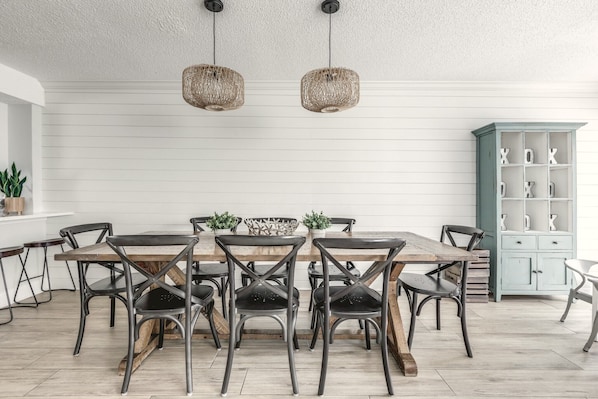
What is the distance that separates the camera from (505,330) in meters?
2.83

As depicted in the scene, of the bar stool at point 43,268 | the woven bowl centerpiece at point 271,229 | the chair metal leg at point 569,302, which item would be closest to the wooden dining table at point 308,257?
the woven bowl centerpiece at point 271,229

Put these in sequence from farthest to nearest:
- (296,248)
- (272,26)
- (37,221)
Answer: (37,221), (272,26), (296,248)

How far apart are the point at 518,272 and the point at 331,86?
3025 millimetres

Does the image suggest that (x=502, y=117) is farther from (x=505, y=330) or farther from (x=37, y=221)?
(x=37, y=221)

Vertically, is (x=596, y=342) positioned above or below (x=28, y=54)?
below

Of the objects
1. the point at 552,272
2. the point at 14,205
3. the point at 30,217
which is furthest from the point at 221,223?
the point at 552,272

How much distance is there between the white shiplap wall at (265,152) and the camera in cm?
402

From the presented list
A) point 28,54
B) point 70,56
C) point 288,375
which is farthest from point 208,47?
point 288,375

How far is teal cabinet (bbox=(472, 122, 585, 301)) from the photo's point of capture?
11.8 ft

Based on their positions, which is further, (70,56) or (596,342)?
(70,56)

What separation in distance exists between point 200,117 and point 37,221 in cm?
232

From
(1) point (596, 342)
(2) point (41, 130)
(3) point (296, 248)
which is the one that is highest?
(2) point (41, 130)

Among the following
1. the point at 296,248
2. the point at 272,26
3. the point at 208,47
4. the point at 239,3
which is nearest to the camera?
the point at 296,248

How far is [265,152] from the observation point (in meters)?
4.03
